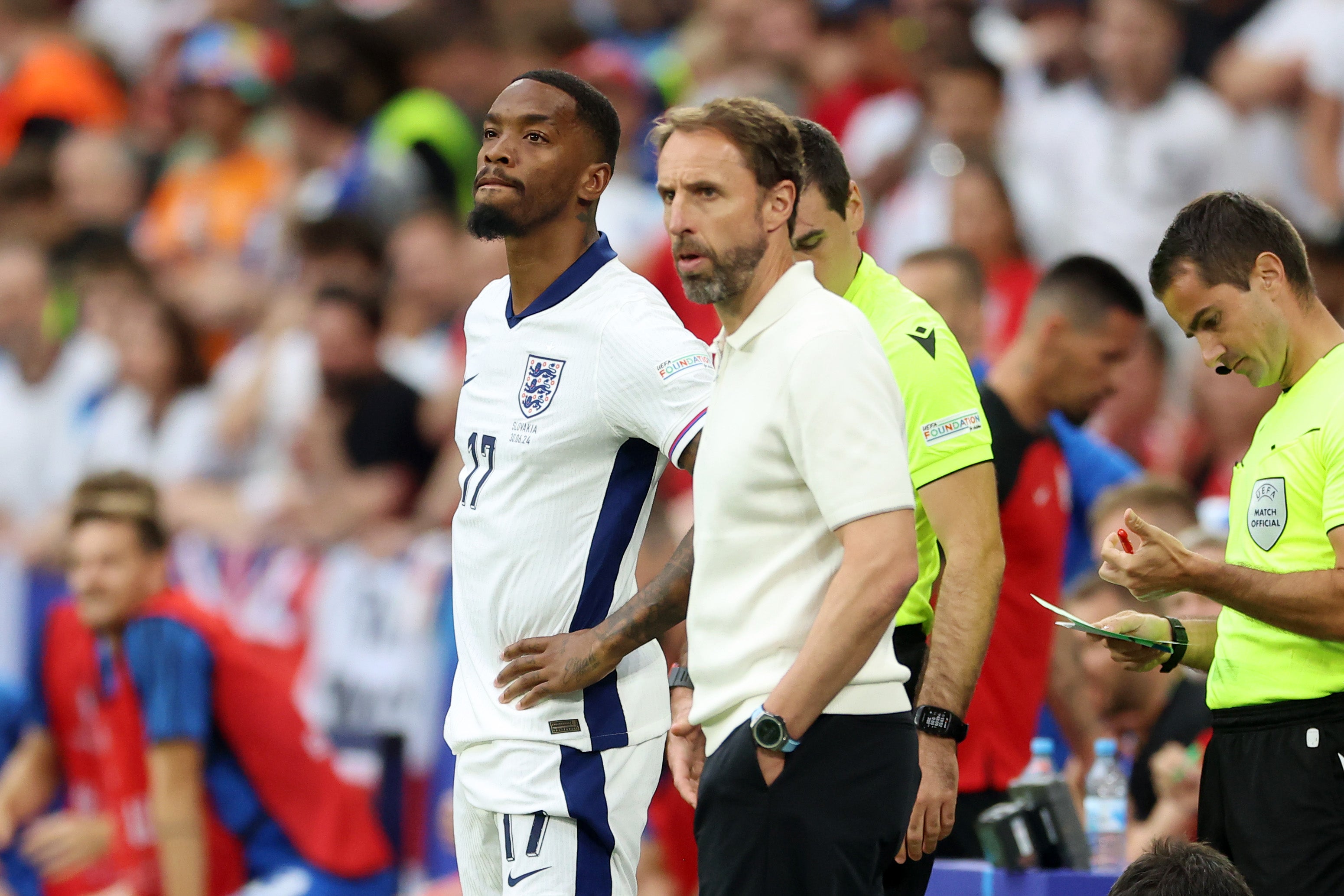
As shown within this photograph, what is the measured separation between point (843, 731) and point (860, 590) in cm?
25

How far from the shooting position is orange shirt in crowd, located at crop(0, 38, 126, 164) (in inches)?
523

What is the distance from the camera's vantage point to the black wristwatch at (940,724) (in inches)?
144

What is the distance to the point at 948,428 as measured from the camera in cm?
387

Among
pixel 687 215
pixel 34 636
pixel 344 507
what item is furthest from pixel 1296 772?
pixel 34 636

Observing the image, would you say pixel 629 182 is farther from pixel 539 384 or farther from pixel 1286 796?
pixel 1286 796

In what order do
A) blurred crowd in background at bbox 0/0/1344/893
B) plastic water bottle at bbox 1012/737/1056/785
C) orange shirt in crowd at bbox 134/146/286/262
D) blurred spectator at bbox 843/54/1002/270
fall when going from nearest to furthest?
plastic water bottle at bbox 1012/737/1056/785
blurred crowd in background at bbox 0/0/1344/893
blurred spectator at bbox 843/54/1002/270
orange shirt in crowd at bbox 134/146/286/262

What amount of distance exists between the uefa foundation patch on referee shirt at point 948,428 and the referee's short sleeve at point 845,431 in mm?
787

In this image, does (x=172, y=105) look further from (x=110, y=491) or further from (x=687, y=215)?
(x=687, y=215)

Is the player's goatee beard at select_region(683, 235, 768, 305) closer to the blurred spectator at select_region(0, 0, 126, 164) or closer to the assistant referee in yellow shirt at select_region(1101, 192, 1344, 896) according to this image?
the assistant referee in yellow shirt at select_region(1101, 192, 1344, 896)

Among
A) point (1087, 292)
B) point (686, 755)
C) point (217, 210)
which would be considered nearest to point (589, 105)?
point (686, 755)

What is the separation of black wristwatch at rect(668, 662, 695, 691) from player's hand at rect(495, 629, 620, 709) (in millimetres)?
138

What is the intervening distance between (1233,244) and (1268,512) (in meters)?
0.55

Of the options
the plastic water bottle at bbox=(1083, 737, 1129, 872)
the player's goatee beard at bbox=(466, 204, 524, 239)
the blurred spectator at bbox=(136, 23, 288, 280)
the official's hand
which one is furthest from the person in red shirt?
the blurred spectator at bbox=(136, 23, 288, 280)

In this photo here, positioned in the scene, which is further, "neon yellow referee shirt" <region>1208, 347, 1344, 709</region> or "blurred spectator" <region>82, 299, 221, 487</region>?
"blurred spectator" <region>82, 299, 221, 487</region>
